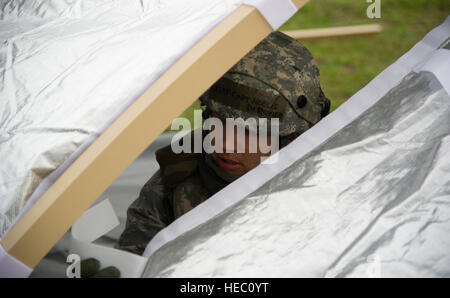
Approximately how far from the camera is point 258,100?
1351mm

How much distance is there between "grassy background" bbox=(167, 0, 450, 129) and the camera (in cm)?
331

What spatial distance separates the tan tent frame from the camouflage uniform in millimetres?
456

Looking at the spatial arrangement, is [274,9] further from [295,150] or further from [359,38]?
[359,38]

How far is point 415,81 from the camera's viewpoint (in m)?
1.08

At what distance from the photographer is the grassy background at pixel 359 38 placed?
10.9 ft

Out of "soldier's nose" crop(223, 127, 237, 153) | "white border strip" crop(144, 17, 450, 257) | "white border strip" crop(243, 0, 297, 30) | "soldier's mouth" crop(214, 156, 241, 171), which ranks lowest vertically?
"soldier's mouth" crop(214, 156, 241, 171)

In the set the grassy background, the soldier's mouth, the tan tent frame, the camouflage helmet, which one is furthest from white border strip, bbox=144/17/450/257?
the grassy background

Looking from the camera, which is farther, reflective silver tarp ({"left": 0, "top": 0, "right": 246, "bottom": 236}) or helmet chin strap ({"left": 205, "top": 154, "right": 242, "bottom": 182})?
helmet chin strap ({"left": 205, "top": 154, "right": 242, "bottom": 182})

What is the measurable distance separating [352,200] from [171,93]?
1.31 ft

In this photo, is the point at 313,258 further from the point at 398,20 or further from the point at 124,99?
the point at 398,20

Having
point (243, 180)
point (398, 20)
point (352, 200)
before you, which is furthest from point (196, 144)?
point (398, 20)

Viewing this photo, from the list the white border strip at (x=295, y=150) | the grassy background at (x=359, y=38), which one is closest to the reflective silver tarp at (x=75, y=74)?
the white border strip at (x=295, y=150)

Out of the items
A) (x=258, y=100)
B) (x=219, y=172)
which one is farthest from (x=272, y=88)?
(x=219, y=172)

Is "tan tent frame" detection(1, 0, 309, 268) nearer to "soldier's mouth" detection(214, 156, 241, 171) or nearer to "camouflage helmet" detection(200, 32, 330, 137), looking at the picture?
→ "camouflage helmet" detection(200, 32, 330, 137)
